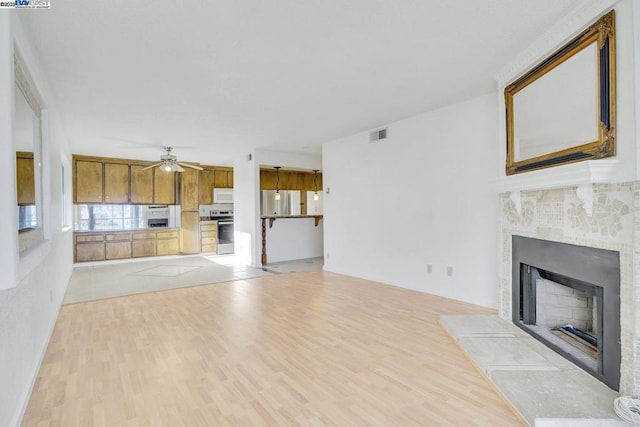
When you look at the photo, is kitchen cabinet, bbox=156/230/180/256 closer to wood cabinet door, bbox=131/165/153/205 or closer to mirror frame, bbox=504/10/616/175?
wood cabinet door, bbox=131/165/153/205

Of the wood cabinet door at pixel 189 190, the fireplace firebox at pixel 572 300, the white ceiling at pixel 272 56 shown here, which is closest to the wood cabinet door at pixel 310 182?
the wood cabinet door at pixel 189 190

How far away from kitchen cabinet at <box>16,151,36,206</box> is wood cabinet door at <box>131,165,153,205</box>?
638 centimetres

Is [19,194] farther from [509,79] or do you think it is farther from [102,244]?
[102,244]

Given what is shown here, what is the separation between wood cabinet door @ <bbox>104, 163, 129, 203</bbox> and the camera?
7.95 metres

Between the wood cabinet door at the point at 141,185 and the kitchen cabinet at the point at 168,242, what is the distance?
0.93 m

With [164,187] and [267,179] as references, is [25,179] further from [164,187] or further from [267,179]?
[164,187]

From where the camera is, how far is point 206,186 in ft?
30.0

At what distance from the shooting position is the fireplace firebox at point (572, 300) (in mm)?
2055

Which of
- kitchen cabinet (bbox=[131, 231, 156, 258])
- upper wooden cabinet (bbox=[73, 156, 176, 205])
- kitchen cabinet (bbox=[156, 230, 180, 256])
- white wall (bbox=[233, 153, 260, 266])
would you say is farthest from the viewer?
kitchen cabinet (bbox=[156, 230, 180, 256])

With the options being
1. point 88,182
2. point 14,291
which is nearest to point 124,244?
point 88,182

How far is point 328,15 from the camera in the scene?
226cm

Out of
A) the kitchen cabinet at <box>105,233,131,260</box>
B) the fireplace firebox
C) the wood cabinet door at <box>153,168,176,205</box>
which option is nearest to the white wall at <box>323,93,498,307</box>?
the fireplace firebox

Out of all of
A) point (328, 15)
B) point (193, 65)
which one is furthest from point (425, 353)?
point (193, 65)

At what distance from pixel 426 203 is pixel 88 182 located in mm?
7712
